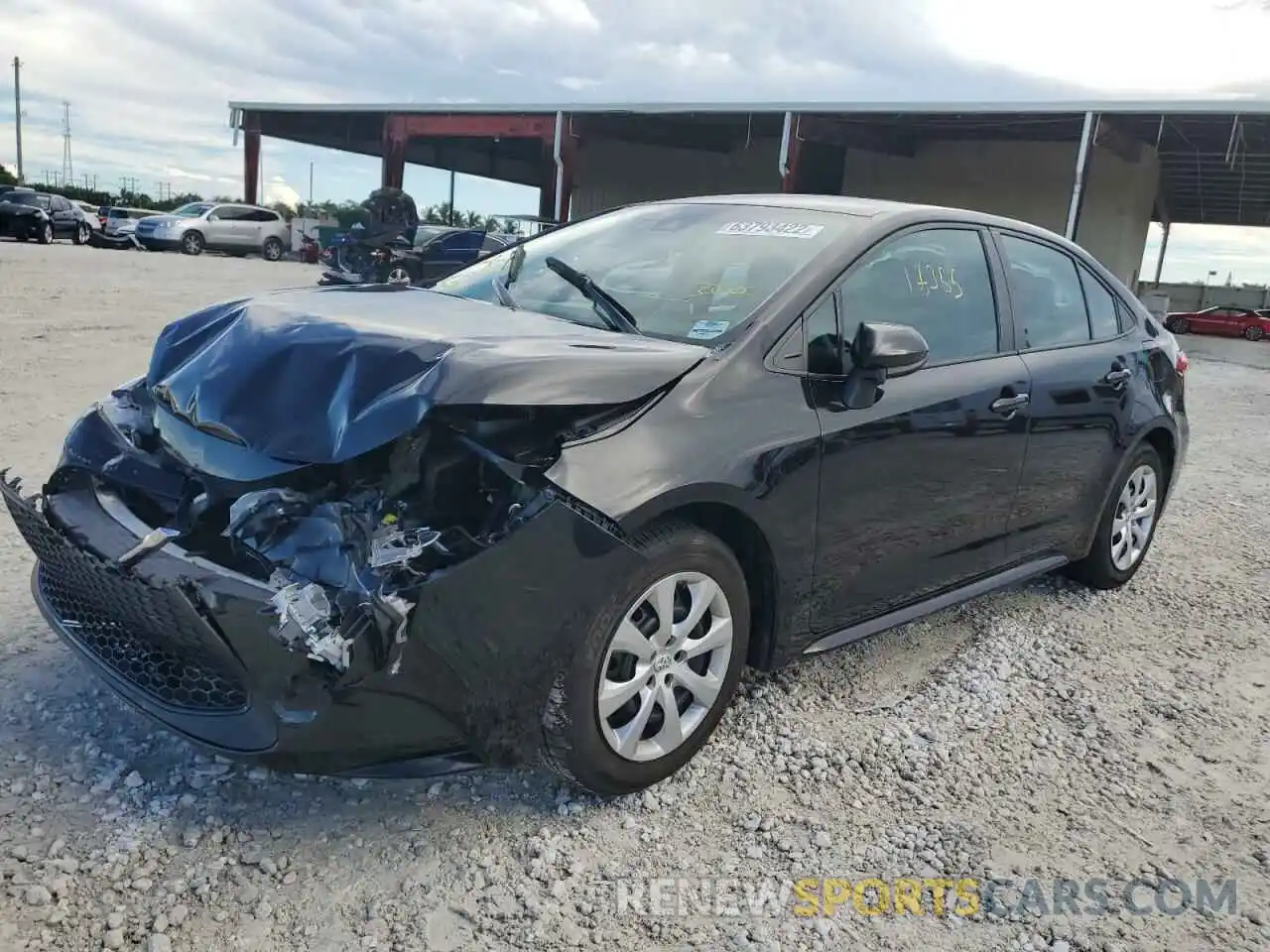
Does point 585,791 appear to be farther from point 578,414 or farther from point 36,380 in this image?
point 36,380

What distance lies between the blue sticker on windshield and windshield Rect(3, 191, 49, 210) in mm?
29278

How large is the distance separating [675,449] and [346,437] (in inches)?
32.5

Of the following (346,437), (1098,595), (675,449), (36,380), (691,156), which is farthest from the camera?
(691,156)

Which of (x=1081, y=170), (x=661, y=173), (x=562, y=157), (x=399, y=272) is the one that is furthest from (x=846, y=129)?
(x=399, y=272)

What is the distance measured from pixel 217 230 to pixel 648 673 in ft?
95.4

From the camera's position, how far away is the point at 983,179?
29.0 m

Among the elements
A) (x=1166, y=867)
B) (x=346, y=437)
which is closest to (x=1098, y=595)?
(x=1166, y=867)

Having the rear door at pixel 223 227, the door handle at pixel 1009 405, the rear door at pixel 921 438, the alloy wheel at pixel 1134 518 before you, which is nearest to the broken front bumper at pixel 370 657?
the rear door at pixel 921 438

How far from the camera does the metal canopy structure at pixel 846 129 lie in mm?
21719

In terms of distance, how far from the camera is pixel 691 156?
110 feet

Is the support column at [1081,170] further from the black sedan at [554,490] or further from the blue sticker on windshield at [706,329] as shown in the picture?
the blue sticker on windshield at [706,329]

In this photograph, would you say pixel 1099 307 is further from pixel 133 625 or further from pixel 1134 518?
pixel 133 625

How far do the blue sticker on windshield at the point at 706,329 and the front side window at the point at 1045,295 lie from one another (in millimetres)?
1492

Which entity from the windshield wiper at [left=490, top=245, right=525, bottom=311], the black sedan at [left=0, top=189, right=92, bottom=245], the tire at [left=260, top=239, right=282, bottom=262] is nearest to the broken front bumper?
the windshield wiper at [left=490, top=245, right=525, bottom=311]
